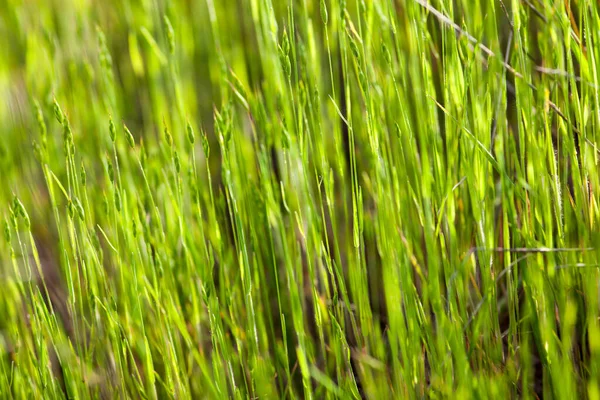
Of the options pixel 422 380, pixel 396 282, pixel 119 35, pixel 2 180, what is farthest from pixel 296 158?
pixel 119 35

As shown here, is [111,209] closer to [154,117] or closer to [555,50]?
[154,117]

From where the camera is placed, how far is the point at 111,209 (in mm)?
950

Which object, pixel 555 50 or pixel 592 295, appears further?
pixel 555 50

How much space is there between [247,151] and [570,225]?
0.56 meters

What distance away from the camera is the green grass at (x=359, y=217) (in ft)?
2.53

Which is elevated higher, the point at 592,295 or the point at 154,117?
the point at 154,117

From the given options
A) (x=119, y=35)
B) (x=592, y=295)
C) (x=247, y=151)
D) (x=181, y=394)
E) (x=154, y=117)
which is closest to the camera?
(x=592, y=295)

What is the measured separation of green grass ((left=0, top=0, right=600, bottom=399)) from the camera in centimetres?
77

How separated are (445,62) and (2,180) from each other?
85cm

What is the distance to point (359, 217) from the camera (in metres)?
0.81

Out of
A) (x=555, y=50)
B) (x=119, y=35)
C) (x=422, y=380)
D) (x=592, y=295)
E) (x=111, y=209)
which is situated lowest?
(x=422, y=380)

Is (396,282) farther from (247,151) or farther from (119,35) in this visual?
(119,35)

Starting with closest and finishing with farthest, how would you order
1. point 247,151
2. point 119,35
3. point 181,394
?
point 181,394 < point 247,151 < point 119,35

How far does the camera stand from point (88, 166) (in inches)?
46.8
